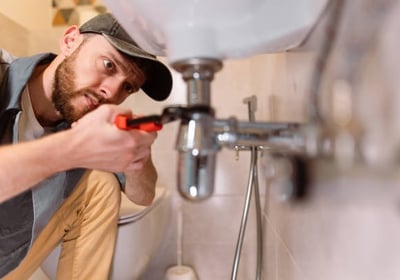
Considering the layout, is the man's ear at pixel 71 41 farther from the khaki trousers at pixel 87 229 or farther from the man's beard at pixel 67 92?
the khaki trousers at pixel 87 229

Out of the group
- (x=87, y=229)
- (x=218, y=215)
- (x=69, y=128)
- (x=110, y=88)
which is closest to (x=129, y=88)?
(x=110, y=88)


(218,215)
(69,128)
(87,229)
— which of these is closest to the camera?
(69,128)

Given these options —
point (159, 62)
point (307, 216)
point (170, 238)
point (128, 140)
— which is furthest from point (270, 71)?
point (170, 238)

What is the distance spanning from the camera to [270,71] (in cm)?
95

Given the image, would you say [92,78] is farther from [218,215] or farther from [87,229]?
[218,215]

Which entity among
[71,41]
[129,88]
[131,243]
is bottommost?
[131,243]

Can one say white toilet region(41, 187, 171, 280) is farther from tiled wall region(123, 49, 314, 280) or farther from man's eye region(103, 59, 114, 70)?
man's eye region(103, 59, 114, 70)

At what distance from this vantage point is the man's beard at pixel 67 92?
2.68 ft

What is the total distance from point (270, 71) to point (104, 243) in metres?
0.62

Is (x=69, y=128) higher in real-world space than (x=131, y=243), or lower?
higher

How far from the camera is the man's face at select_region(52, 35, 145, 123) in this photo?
807 mm

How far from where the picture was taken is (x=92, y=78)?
2.65 feet

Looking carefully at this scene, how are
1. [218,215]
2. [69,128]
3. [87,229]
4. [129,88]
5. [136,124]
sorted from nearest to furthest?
[136,124], [69,128], [129,88], [87,229], [218,215]

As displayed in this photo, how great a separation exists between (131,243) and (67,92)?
448 mm
